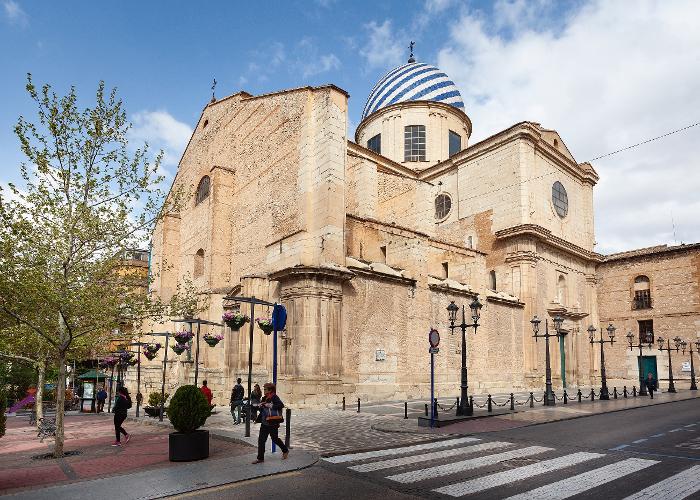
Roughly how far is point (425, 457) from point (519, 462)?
174 cm

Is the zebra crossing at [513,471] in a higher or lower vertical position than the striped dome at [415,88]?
lower

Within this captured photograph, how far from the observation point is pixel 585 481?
8.05m

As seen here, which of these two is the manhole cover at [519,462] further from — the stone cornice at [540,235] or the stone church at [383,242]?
the stone cornice at [540,235]

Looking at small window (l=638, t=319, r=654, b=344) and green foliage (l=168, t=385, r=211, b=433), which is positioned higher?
small window (l=638, t=319, r=654, b=344)

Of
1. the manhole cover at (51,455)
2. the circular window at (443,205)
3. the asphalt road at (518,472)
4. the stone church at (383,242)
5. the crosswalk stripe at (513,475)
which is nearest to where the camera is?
the asphalt road at (518,472)

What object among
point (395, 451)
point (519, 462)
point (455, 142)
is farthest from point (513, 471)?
point (455, 142)

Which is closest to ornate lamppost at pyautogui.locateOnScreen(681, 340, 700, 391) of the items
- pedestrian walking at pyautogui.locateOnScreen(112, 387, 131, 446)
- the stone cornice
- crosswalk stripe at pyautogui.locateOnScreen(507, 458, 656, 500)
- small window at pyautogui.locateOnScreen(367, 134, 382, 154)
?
the stone cornice

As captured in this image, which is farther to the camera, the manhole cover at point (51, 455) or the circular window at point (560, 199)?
the circular window at point (560, 199)

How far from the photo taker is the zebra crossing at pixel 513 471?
7.49m

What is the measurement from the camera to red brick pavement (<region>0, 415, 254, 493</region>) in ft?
29.3

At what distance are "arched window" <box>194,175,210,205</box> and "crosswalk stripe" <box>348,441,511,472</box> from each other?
25.0m

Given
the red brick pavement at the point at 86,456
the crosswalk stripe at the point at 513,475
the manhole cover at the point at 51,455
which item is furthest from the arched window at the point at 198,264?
the crosswalk stripe at the point at 513,475

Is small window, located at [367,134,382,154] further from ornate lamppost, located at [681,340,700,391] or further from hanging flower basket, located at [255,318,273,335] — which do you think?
hanging flower basket, located at [255,318,273,335]

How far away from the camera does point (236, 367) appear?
23.5 m
